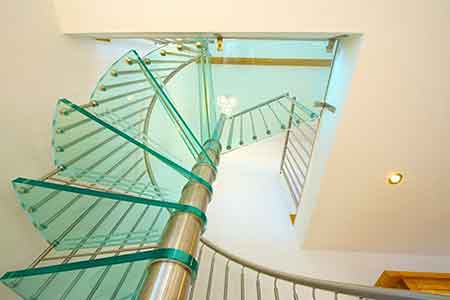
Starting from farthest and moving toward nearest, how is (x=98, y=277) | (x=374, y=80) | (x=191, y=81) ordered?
(x=191, y=81)
(x=374, y=80)
(x=98, y=277)

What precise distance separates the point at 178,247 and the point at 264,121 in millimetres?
2693

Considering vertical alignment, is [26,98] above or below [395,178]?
below

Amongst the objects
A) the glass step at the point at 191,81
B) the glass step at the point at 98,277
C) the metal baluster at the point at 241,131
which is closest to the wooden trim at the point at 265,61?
the glass step at the point at 191,81

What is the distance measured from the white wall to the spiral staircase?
14 cm

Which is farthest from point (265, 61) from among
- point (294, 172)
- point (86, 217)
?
point (86, 217)

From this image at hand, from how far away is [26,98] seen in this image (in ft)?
4.22

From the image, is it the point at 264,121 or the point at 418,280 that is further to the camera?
the point at 264,121

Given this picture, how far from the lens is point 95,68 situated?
5.93ft

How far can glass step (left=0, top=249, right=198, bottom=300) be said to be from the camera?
23.6 inches

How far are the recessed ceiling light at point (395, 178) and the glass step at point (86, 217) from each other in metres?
1.89

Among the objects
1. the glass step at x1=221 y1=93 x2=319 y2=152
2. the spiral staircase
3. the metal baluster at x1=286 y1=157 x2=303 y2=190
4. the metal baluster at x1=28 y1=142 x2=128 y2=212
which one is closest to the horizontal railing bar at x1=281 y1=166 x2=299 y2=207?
the metal baluster at x1=286 y1=157 x2=303 y2=190

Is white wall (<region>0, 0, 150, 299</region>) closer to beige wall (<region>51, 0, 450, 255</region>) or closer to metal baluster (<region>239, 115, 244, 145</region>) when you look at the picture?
beige wall (<region>51, 0, 450, 255</region>)

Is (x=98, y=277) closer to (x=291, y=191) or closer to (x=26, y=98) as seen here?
(x=26, y=98)

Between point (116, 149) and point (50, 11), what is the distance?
38.0 inches
